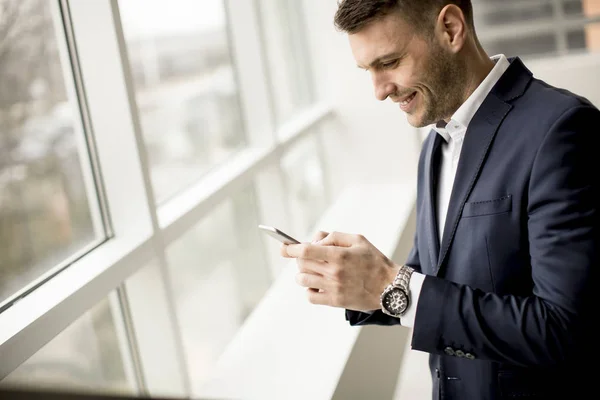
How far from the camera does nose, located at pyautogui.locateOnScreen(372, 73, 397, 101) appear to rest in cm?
165

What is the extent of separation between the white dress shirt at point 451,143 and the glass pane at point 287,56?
2947mm

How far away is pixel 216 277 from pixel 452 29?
7.46 feet

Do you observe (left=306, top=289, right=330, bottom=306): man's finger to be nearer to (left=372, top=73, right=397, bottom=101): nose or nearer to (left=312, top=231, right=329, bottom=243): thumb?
(left=312, top=231, right=329, bottom=243): thumb

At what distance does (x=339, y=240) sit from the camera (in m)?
1.54

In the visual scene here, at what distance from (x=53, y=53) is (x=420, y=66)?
4.33 feet

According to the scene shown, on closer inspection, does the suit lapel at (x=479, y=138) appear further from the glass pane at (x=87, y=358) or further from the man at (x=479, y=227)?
the glass pane at (x=87, y=358)

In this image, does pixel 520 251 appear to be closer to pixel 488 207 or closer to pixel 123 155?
pixel 488 207

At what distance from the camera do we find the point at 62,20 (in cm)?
232

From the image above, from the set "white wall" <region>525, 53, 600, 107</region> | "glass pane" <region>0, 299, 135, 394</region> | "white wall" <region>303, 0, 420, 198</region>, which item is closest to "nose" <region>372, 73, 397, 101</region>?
"glass pane" <region>0, 299, 135, 394</region>

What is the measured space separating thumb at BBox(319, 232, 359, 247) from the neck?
432mm

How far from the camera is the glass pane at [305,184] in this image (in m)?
4.74

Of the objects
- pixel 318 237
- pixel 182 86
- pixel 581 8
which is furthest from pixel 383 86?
pixel 581 8

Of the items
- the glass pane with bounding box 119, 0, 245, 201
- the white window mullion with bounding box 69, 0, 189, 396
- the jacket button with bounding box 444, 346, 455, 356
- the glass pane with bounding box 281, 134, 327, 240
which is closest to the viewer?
the jacket button with bounding box 444, 346, 455, 356

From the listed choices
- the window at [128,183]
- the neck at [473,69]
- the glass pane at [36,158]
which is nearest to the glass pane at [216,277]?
the window at [128,183]
